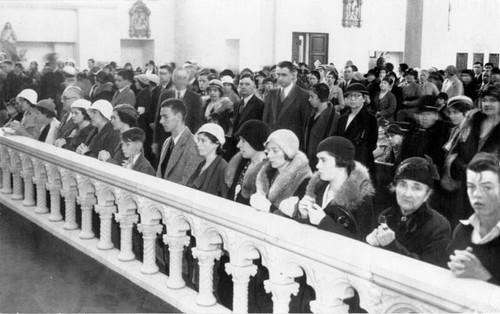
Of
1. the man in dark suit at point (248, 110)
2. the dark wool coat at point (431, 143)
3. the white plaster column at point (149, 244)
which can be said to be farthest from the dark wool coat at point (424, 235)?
the man in dark suit at point (248, 110)

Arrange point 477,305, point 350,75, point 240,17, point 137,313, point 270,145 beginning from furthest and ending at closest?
point 240,17
point 350,75
point 270,145
point 137,313
point 477,305

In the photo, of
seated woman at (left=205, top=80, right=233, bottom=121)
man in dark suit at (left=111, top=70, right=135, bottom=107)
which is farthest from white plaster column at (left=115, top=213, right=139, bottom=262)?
man in dark suit at (left=111, top=70, right=135, bottom=107)

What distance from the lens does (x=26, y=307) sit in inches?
135

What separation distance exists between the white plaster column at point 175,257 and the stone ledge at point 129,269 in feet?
0.13

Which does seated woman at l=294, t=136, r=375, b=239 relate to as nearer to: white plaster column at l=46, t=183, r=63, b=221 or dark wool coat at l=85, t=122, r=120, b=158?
white plaster column at l=46, t=183, r=63, b=221

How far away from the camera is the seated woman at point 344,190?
3.14 metres

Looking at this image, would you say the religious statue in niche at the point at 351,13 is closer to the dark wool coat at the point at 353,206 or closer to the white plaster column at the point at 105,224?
the white plaster column at the point at 105,224

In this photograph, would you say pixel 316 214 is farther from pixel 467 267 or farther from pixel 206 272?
pixel 467 267

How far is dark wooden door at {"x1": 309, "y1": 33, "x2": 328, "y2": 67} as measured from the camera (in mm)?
19078

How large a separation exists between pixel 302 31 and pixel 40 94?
30.2ft

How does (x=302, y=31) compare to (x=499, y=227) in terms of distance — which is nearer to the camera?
(x=499, y=227)

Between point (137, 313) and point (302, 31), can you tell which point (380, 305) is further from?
point (302, 31)

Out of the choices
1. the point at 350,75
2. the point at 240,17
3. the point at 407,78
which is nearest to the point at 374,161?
the point at 407,78

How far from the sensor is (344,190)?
10.6 feet
